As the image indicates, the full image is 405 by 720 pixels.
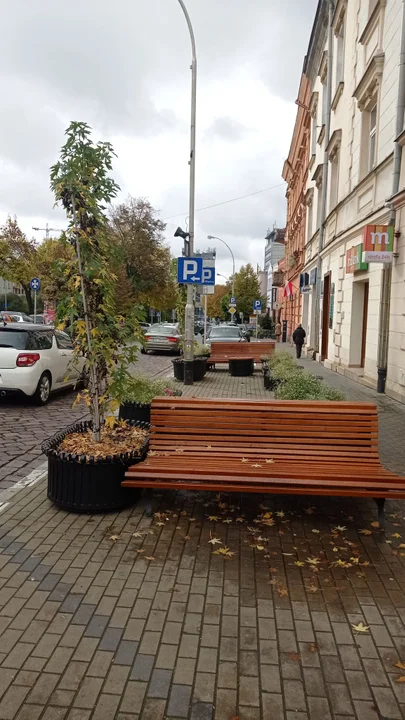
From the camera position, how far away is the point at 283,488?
4.17 m

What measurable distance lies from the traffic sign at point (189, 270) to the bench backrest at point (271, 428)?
769 cm

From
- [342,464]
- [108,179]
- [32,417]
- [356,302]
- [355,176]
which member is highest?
[355,176]

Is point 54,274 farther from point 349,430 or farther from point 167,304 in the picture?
point 167,304

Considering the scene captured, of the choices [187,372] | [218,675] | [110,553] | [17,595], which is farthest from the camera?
[187,372]

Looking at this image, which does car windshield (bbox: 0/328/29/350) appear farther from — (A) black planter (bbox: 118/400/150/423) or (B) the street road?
(A) black planter (bbox: 118/400/150/423)

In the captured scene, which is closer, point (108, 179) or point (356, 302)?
point (108, 179)

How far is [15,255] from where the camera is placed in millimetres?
29859

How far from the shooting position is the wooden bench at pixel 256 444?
4301mm

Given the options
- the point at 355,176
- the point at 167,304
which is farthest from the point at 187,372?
the point at 167,304

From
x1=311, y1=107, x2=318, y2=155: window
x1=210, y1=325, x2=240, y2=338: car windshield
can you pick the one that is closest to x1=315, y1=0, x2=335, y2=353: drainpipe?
x1=210, y1=325, x2=240, y2=338: car windshield

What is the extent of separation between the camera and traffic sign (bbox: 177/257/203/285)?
490 inches

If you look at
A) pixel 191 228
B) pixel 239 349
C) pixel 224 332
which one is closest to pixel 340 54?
pixel 191 228

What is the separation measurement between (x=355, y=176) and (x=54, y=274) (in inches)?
478

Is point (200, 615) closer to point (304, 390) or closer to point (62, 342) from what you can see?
point (304, 390)
